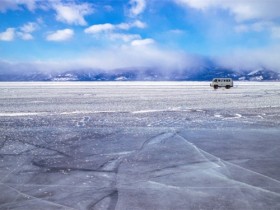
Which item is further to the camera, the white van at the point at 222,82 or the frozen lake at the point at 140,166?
the white van at the point at 222,82

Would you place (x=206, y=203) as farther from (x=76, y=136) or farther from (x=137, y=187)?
(x=76, y=136)

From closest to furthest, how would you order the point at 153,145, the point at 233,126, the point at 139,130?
the point at 153,145 → the point at 139,130 → the point at 233,126

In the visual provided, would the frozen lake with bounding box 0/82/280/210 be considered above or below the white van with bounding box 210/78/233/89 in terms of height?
below

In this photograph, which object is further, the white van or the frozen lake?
the white van

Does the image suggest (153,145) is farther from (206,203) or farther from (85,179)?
(206,203)

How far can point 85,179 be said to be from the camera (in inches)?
243

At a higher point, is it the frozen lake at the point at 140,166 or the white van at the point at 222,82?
the white van at the point at 222,82

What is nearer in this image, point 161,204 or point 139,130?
point 161,204

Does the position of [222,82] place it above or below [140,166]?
above

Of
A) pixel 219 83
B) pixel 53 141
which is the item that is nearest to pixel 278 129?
pixel 53 141

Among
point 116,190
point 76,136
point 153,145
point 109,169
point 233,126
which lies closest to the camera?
point 116,190

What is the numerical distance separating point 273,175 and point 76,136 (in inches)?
271

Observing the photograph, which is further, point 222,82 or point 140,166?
point 222,82

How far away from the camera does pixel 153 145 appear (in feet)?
30.7
